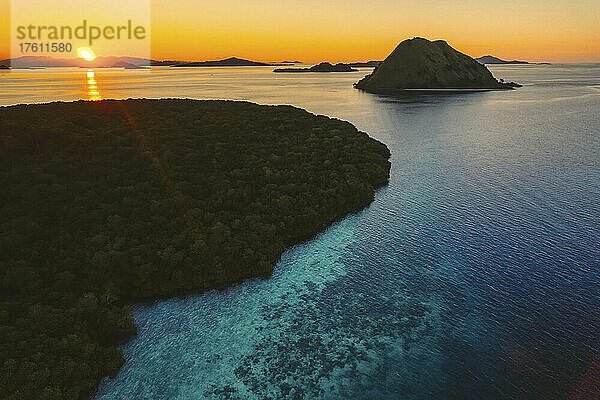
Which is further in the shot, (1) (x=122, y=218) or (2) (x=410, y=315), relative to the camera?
(1) (x=122, y=218)

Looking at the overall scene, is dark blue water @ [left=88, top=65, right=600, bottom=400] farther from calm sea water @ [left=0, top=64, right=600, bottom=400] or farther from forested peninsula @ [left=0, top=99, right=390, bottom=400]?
forested peninsula @ [left=0, top=99, right=390, bottom=400]

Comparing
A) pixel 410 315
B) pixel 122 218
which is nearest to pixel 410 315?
pixel 410 315

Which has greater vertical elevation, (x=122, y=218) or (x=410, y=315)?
(x=122, y=218)

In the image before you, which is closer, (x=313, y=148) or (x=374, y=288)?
(x=374, y=288)

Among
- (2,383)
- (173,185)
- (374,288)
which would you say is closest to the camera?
(2,383)

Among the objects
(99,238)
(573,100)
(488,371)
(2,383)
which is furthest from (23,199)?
(573,100)

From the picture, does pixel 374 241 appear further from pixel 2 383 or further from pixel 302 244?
pixel 2 383

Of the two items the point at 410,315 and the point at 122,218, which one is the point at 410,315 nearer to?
A: the point at 410,315
